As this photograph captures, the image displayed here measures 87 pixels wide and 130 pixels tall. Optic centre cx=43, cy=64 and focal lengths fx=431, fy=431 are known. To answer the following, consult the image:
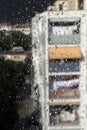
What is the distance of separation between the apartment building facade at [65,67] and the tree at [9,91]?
20 centimetres

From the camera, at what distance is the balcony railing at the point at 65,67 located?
8.39 ft

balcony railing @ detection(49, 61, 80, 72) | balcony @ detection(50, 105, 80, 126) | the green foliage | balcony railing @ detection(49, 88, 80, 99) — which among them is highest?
the green foliage

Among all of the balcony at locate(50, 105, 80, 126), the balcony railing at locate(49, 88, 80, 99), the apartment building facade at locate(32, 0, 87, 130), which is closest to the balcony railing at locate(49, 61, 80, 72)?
the apartment building facade at locate(32, 0, 87, 130)

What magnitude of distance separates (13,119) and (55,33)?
0.61 meters

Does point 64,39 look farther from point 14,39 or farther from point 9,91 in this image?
point 9,91

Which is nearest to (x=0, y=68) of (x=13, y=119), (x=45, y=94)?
(x=45, y=94)

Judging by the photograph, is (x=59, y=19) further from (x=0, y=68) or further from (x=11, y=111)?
(x=11, y=111)

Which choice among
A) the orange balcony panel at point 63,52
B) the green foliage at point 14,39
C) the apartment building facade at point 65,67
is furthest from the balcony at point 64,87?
the green foliage at point 14,39

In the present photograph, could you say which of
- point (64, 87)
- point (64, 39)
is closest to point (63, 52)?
point (64, 39)

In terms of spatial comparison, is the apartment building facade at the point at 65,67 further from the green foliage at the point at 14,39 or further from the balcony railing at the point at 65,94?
the green foliage at the point at 14,39

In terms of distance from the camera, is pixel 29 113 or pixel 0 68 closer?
pixel 0 68

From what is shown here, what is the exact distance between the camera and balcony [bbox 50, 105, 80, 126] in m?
2.56

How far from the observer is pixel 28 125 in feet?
9.37

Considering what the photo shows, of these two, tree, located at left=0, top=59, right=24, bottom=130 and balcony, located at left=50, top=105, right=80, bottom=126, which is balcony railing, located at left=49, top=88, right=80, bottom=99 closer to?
balcony, located at left=50, top=105, right=80, bottom=126
